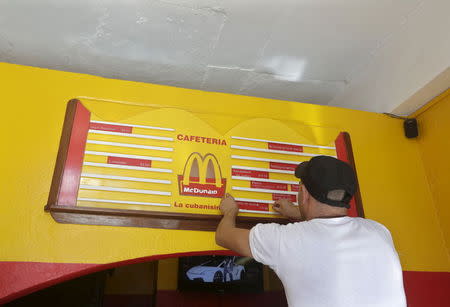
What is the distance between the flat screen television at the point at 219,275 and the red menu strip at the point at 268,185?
2605 millimetres

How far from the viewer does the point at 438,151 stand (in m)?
1.94

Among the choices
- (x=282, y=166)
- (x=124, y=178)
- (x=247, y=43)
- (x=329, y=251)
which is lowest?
(x=329, y=251)

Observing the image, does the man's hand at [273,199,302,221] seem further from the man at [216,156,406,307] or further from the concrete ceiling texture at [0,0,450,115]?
the concrete ceiling texture at [0,0,450,115]

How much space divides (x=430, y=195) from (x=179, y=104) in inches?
60.7

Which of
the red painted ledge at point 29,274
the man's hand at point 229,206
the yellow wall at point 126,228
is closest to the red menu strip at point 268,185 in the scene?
the man's hand at point 229,206

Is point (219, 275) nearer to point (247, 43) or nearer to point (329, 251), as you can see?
point (247, 43)

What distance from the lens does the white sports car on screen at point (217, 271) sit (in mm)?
3999

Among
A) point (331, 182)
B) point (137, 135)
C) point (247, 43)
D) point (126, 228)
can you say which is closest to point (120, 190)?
point (126, 228)

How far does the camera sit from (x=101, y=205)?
1523mm

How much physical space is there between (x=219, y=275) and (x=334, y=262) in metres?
3.14

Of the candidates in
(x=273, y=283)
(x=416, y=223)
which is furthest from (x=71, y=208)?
(x=273, y=283)

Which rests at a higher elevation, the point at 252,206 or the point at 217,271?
the point at 252,206

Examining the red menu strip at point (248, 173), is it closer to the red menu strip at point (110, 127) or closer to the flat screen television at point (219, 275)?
the red menu strip at point (110, 127)

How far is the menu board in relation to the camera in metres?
1.53
